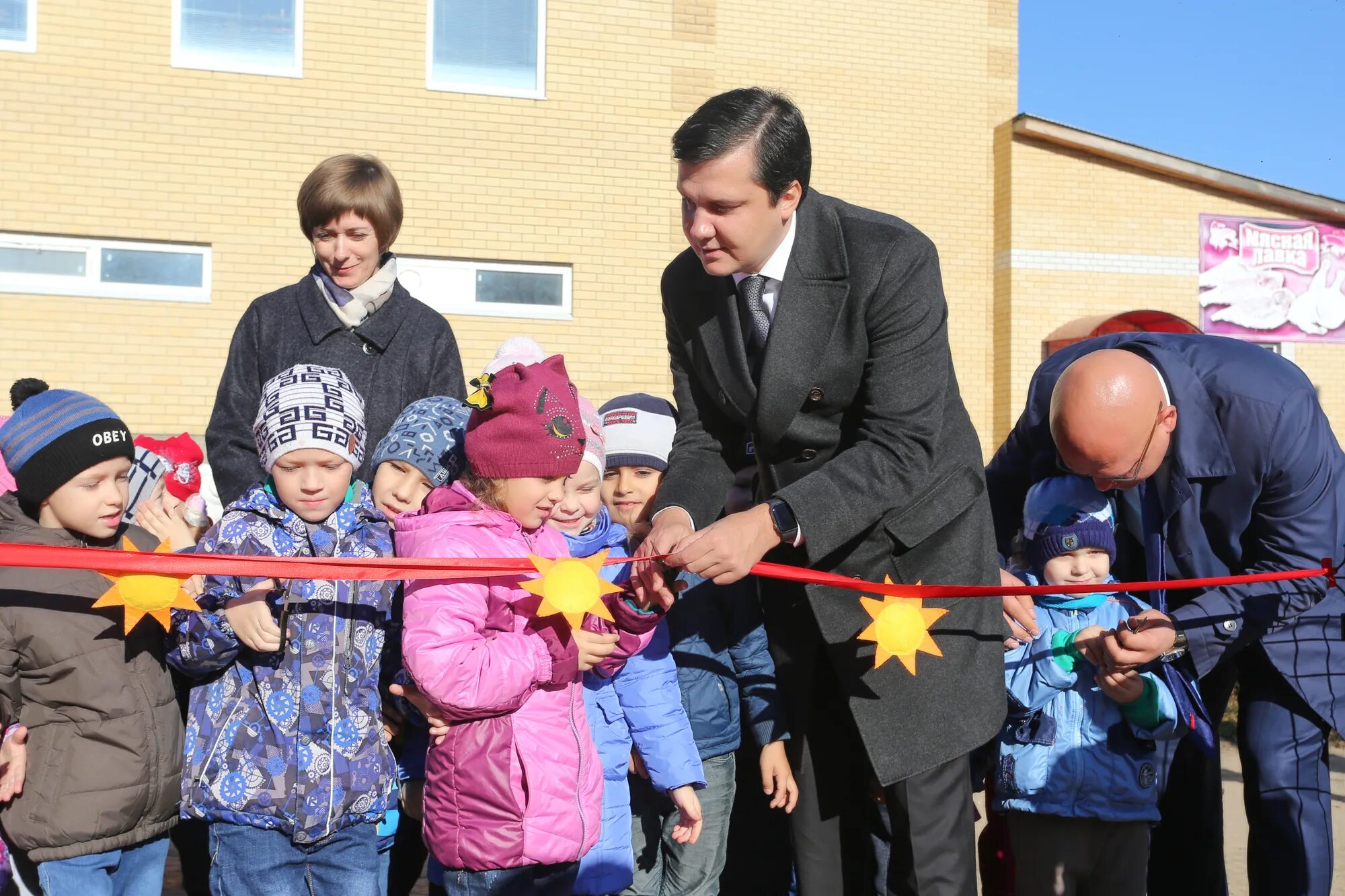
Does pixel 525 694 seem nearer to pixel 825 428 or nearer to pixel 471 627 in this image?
pixel 471 627

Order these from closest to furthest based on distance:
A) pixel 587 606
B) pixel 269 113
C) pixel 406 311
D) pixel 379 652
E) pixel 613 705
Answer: pixel 587 606 → pixel 379 652 → pixel 613 705 → pixel 406 311 → pixel 269 113

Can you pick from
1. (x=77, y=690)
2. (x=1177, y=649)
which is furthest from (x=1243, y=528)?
(x=77, y=690)

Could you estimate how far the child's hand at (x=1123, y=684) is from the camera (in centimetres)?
361

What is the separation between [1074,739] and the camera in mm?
3727

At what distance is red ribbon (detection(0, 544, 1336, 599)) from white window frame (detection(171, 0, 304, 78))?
418 inches

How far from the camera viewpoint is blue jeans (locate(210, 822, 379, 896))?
3066 millimetres

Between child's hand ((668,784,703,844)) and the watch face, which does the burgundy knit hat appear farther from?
child's hand ((668,784,703,844))

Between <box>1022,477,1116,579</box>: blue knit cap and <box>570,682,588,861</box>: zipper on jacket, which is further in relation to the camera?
<box>1022,477,1116,579</box>: blue knit cap

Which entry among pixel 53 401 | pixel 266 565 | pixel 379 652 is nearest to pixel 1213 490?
pixel 379 652

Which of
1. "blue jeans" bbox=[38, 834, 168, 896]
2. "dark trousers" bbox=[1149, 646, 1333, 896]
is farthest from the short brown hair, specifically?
"dark trousers" bbox=[1149, 646, 1333, 896]

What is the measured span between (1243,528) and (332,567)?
9.07 ft

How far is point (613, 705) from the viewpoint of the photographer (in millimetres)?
3514

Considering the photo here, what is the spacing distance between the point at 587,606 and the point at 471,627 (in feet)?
0.96

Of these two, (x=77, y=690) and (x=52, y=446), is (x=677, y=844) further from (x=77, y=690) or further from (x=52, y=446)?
(x=52, y=446)
